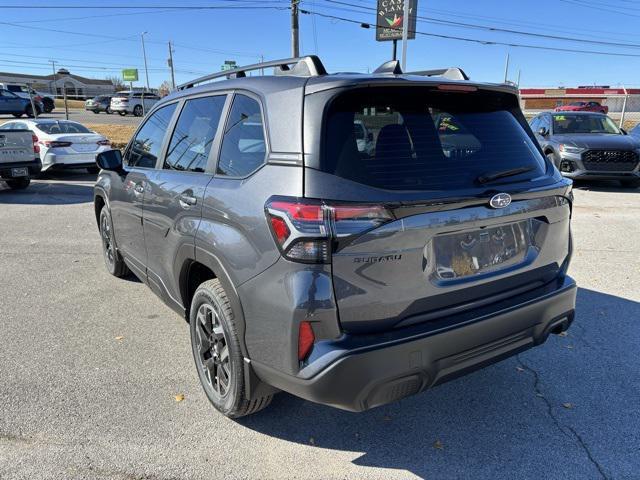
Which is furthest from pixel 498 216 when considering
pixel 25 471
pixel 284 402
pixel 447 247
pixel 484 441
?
pixel 25 471

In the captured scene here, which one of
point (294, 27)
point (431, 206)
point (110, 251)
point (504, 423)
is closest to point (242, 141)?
point (431, 206)

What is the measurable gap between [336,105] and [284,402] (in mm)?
1853

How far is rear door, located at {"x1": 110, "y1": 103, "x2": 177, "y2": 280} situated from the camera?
3.76m

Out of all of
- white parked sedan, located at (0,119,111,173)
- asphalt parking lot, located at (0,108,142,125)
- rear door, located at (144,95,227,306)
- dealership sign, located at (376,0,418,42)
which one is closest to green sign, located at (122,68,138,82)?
asphalt parking lot, located at (0,108,142,125)

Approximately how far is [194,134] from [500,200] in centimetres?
197

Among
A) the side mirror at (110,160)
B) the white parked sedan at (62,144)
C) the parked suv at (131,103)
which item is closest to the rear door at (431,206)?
the side mirror at (110,160)

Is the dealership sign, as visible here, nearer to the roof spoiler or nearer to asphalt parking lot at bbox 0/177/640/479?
the roof spoiler

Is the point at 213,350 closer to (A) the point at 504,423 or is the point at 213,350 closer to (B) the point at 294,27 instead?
(A) the point at 504,423

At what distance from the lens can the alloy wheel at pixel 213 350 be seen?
9.13ft

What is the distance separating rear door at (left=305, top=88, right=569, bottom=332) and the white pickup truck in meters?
10.5

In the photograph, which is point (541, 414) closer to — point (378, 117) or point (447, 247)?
point (447, 247)

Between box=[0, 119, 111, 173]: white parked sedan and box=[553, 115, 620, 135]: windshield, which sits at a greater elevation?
box=[553, 115, 620, 135]: windshield

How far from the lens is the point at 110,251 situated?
17.4ft

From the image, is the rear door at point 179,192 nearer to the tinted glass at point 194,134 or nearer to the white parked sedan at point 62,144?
the tinted glass at point 194,134
